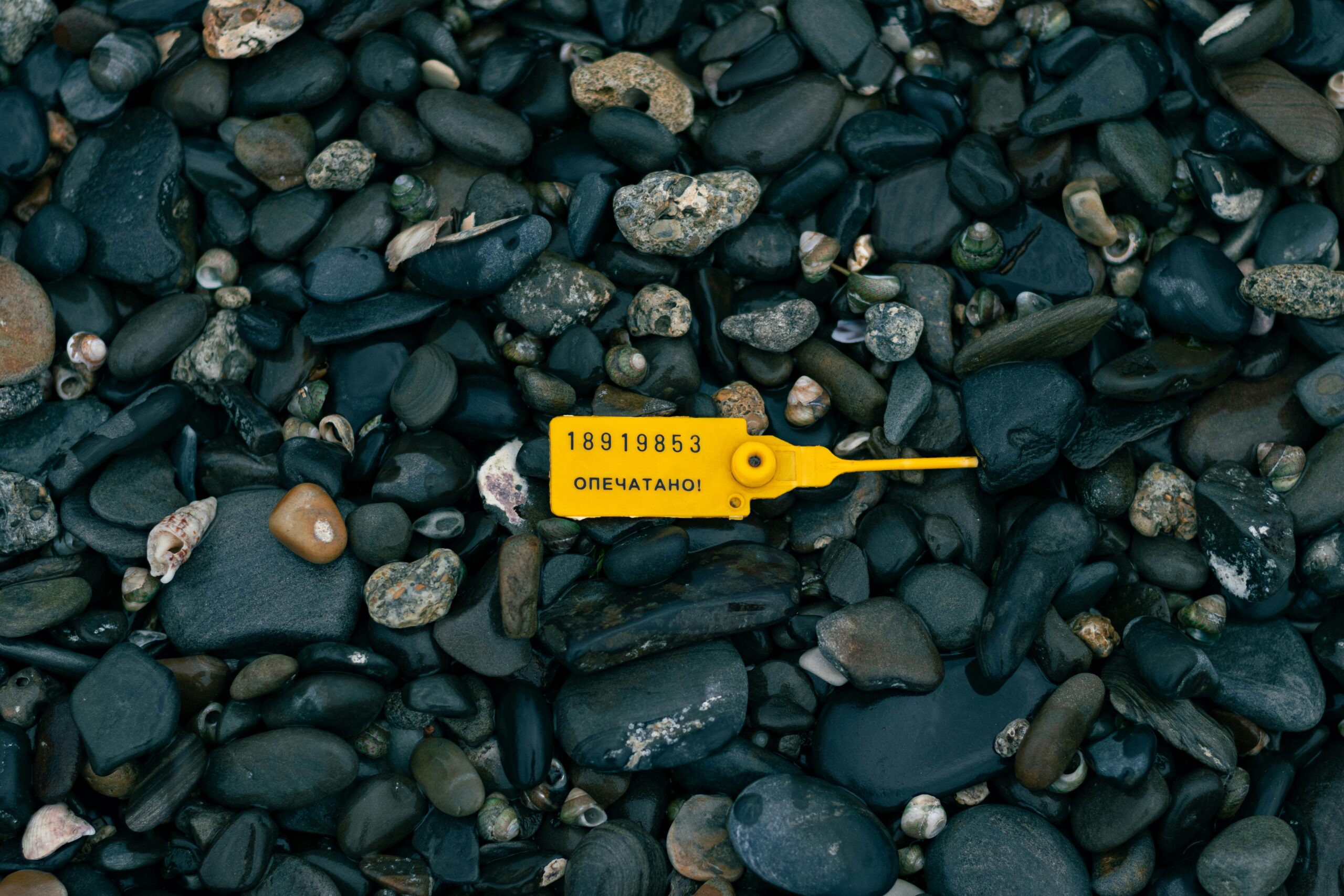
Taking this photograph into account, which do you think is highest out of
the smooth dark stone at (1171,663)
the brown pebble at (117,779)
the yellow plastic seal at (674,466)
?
→ the yellow plastic seal at (674,466)

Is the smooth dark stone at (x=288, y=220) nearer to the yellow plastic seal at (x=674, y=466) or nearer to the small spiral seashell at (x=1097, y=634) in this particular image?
the yellow plastic seal at (x=674, y=466)

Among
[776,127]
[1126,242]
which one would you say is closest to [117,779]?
[776,127]

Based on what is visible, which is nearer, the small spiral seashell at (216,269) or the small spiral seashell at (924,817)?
the small spiral seashell at (924,817)

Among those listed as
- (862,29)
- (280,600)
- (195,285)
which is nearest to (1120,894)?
(280,600)

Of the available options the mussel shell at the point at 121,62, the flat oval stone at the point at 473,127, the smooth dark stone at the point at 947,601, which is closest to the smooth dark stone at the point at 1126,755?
the smooth dark stone at the point at 947,601

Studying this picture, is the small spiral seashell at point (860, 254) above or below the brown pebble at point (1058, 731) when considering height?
above

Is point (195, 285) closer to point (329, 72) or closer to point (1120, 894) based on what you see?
point (329, 72)
